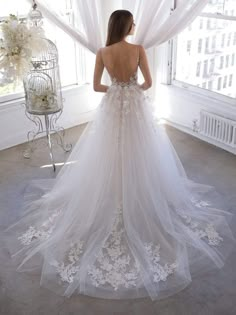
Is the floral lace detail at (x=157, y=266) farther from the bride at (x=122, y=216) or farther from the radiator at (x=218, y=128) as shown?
the radiator at (x=218, y=128)

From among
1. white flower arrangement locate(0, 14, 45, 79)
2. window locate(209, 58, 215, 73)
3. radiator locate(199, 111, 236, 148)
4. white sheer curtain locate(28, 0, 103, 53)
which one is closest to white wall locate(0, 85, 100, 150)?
white sheer curtain locate(28, 0, 103, 53)

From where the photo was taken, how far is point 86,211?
9.41 feet

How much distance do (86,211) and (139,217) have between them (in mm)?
387

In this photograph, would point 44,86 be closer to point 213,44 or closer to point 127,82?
point 127,82

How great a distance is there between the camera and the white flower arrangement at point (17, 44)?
3236 millimetres

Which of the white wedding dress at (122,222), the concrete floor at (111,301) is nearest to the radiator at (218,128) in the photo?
the concrete floor at (111,301)

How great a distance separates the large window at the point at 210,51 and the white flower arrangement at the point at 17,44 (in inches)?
66.5

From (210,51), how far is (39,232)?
2.52 metres

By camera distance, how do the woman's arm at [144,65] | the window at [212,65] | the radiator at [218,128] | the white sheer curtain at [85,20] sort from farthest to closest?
1. the window at [212,65]
2. the radiator at [218,128]
3. the white sheer curtain at [85,20]
4. the woman's arm at [144,65]

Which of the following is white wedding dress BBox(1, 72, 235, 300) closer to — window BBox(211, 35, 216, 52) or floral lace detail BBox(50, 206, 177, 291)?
floral lace detail BBox(50, 206, 177, 291)

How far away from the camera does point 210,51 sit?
407cm

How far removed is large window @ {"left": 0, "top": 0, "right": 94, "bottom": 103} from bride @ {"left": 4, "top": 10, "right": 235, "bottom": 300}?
1.50m

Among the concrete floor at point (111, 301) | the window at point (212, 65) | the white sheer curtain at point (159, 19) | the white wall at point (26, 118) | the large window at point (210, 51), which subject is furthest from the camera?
the white wall at point (26, 118)

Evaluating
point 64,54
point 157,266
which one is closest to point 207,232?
point 157,266
